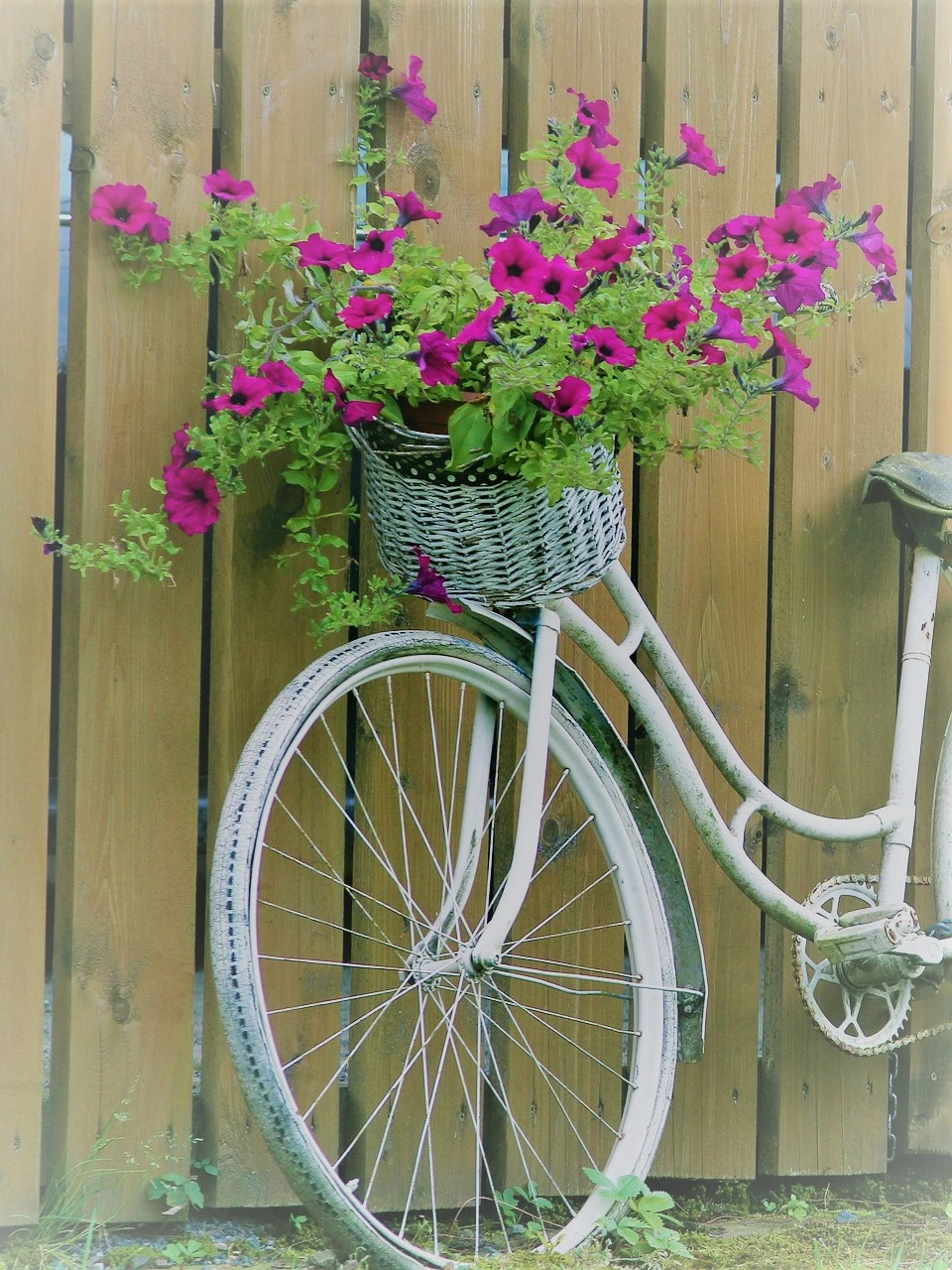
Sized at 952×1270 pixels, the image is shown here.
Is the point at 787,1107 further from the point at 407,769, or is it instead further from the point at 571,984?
the point at 407,769

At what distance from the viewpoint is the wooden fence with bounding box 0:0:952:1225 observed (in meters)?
1.97

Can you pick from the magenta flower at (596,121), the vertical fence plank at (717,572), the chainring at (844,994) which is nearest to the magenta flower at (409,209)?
the magenta flower at (596,121)

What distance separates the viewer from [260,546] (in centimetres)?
205

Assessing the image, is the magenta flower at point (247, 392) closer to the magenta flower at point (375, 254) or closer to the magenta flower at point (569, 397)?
the magenta flower at point (375, 254)

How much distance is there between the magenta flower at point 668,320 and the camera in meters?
1.48

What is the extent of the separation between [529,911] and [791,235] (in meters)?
1.27

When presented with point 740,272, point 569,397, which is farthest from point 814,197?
point 569,397

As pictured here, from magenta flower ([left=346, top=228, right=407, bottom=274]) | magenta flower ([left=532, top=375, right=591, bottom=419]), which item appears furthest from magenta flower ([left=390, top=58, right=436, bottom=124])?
magenta flower ([left=532, top=375, right=591, bottom=419])

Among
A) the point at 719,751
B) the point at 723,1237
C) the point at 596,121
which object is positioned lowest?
the point at 723,1237

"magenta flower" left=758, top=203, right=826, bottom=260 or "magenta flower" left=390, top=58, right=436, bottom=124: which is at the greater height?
"magenta flower" left=390, top=58, right=436, bottom=124

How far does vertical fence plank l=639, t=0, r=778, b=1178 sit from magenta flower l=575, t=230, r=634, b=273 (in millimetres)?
757

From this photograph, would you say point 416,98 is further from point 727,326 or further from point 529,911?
point 529,911

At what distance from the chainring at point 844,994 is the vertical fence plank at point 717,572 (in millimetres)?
134

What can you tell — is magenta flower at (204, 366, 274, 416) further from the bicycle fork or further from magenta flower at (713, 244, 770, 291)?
magenta flower at (713, 244, 770, 291)
